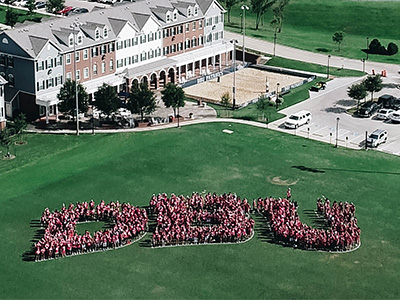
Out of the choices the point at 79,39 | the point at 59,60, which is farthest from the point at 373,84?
the point at 59,60

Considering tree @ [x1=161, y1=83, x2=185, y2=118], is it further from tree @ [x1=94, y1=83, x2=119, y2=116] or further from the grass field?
tree @ [x1=94, y1=83, x2=119, y2=116]

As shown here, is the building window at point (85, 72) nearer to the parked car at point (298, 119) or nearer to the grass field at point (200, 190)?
the grass field at point (200, 190)

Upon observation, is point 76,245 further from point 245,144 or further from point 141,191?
point 245,144

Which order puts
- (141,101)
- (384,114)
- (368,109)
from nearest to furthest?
1. (141,101)
2. (384,114)
3. (368,109)

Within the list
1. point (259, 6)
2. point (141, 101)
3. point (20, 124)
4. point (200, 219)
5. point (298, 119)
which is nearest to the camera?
point (200, 219)

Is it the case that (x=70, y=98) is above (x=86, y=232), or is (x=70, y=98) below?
above

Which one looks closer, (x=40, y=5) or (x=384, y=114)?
(x=384, y=114)

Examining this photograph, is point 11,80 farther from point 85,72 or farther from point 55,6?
point 55,6

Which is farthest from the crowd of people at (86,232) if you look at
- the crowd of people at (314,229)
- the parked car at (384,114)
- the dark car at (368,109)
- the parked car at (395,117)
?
the parked car at (395,117)
